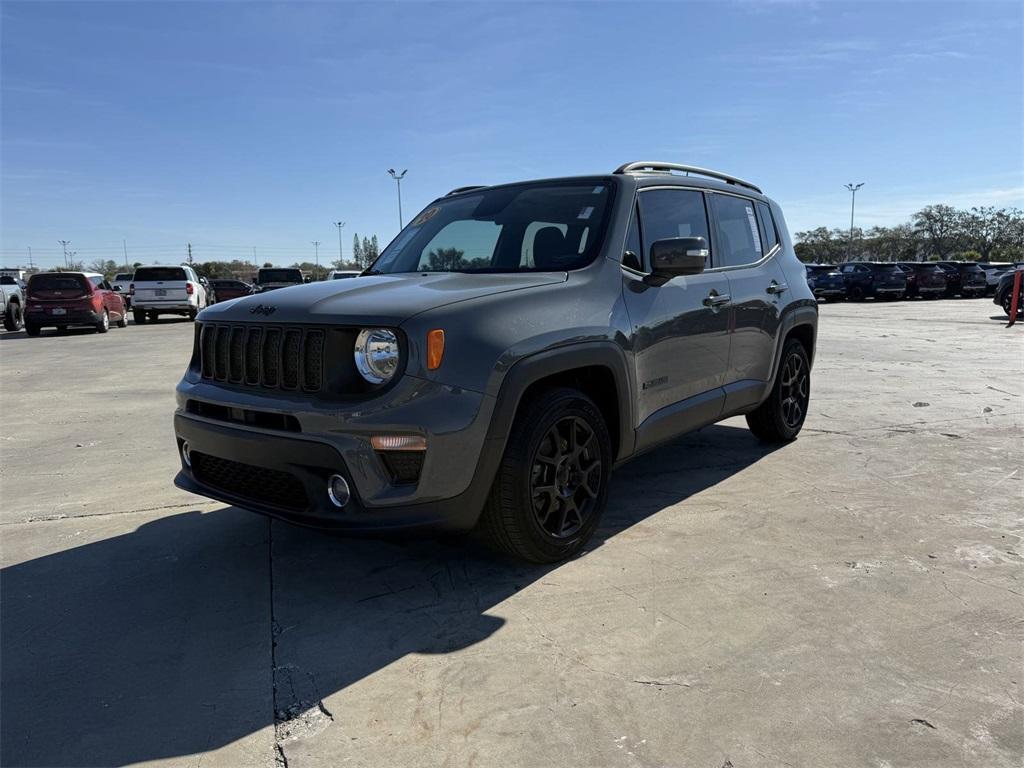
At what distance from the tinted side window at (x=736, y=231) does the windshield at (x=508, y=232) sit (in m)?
1.16

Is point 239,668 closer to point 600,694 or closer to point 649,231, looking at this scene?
point 600,694

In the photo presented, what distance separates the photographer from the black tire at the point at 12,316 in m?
20.2

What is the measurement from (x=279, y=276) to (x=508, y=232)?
25.0 m

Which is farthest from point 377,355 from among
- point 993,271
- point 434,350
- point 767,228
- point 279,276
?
point 993,271

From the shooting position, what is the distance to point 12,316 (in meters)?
20.4

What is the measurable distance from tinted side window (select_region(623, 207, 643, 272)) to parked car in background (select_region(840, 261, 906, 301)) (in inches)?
1185

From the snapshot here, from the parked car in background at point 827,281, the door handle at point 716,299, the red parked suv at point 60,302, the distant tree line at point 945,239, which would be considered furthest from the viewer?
the distant tree line at point 945,239

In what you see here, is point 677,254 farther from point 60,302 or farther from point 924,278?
point 924,278

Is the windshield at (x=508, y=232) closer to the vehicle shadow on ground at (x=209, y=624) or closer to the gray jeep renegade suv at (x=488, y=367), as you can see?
the gray jeep renegade suv at (x=488, y=367)

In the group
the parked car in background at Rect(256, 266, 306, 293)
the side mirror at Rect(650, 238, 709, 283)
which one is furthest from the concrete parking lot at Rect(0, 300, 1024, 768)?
the parked car in background at Rect(256, 266, 306, 293)

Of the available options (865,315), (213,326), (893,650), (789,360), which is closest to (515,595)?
(893,650)

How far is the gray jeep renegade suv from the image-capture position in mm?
2924

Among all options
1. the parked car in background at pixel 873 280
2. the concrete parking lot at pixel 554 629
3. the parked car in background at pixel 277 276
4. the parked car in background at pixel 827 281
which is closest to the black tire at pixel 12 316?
the parked car in background at pixel 277 276

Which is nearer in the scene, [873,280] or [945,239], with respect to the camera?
[873,280]
